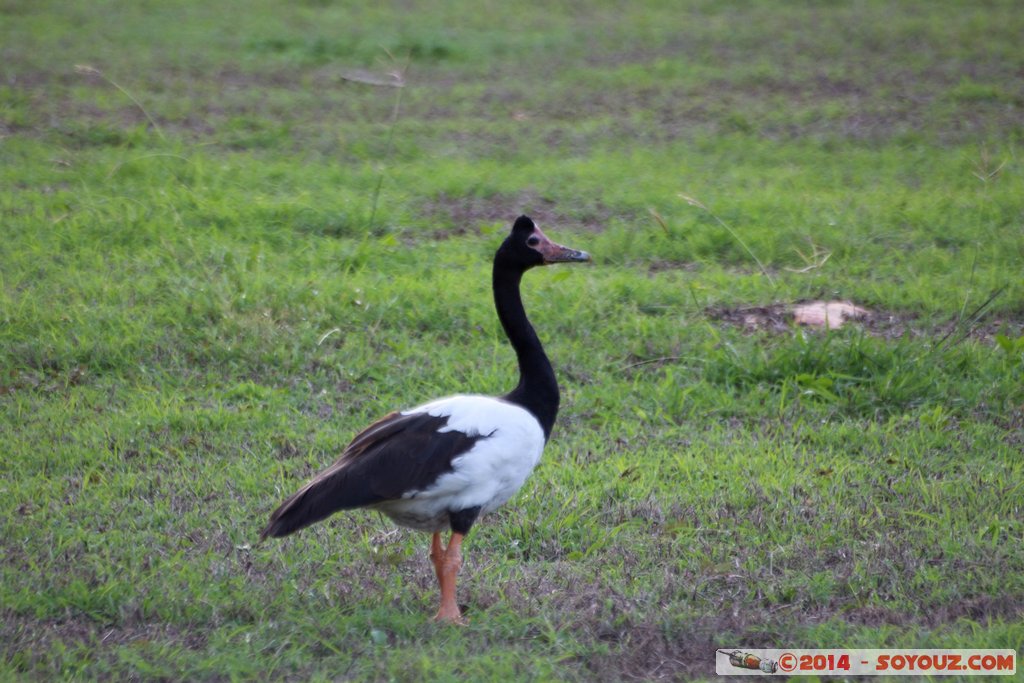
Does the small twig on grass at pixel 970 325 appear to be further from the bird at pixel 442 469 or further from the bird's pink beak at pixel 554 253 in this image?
the bird at pixel 442 469

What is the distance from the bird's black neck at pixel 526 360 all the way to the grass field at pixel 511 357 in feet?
2.05

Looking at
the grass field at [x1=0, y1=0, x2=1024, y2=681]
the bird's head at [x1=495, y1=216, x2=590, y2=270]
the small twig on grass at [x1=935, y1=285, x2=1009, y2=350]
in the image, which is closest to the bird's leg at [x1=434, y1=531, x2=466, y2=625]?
the grass field at [x1=0, y1=0, x2=1024, y2=681]

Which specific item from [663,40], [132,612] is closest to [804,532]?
[132,612]

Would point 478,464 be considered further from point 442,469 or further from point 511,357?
point 511,357

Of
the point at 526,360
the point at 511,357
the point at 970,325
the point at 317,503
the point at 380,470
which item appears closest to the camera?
the point at 317,503

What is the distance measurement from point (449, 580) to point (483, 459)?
44cm

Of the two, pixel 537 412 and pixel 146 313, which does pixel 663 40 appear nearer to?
pixel 146 313

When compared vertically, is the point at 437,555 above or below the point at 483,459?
below

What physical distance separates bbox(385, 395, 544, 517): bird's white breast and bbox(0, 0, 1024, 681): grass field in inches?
14.7

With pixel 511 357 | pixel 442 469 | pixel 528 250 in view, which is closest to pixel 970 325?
pixel 511 357

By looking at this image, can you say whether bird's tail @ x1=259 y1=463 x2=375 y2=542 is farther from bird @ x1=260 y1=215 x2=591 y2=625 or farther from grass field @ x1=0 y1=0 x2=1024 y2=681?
grass field @ x1=0 y1=0 x2=1024 y2=681

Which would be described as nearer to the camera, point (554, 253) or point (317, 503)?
point (317, 503)

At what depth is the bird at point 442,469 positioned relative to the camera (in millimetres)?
4152

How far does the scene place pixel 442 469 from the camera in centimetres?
425
